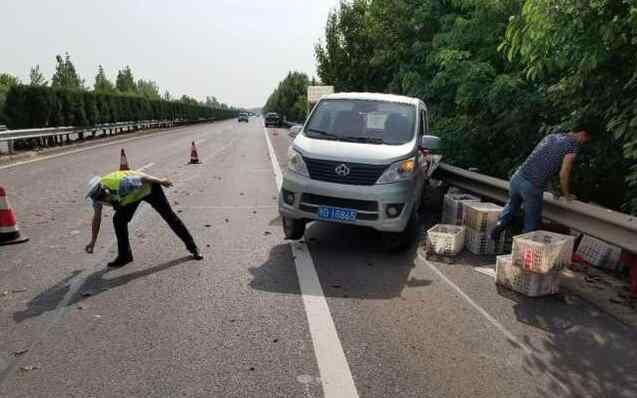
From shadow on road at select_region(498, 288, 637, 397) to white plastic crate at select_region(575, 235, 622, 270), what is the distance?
1.27 metres

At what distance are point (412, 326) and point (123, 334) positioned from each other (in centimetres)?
242

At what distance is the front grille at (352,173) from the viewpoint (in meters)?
6.24

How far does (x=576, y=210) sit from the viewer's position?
5.71 metres

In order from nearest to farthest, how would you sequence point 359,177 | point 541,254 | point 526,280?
1. point 541,254
2. point 526,280
3. point 359,177

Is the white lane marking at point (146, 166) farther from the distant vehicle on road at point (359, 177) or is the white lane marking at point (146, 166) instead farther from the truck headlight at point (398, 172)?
the truck headlight at point (398, 172)

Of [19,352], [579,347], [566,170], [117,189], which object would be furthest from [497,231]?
[19,352]

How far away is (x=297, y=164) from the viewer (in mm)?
6621

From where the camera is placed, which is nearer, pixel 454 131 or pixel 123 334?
pixel 123 334

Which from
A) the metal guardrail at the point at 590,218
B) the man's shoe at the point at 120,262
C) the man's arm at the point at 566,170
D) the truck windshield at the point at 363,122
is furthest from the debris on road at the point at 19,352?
the man's arm at the point at 566,170

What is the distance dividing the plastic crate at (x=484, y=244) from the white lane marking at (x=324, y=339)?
7.59ft

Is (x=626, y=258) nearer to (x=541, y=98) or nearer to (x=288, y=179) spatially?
(x=288, y=179)

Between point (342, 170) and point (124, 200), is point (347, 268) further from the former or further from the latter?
point (124, 200)

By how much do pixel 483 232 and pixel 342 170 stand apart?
2117mm

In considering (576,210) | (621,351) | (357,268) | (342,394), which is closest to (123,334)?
(342,394)
